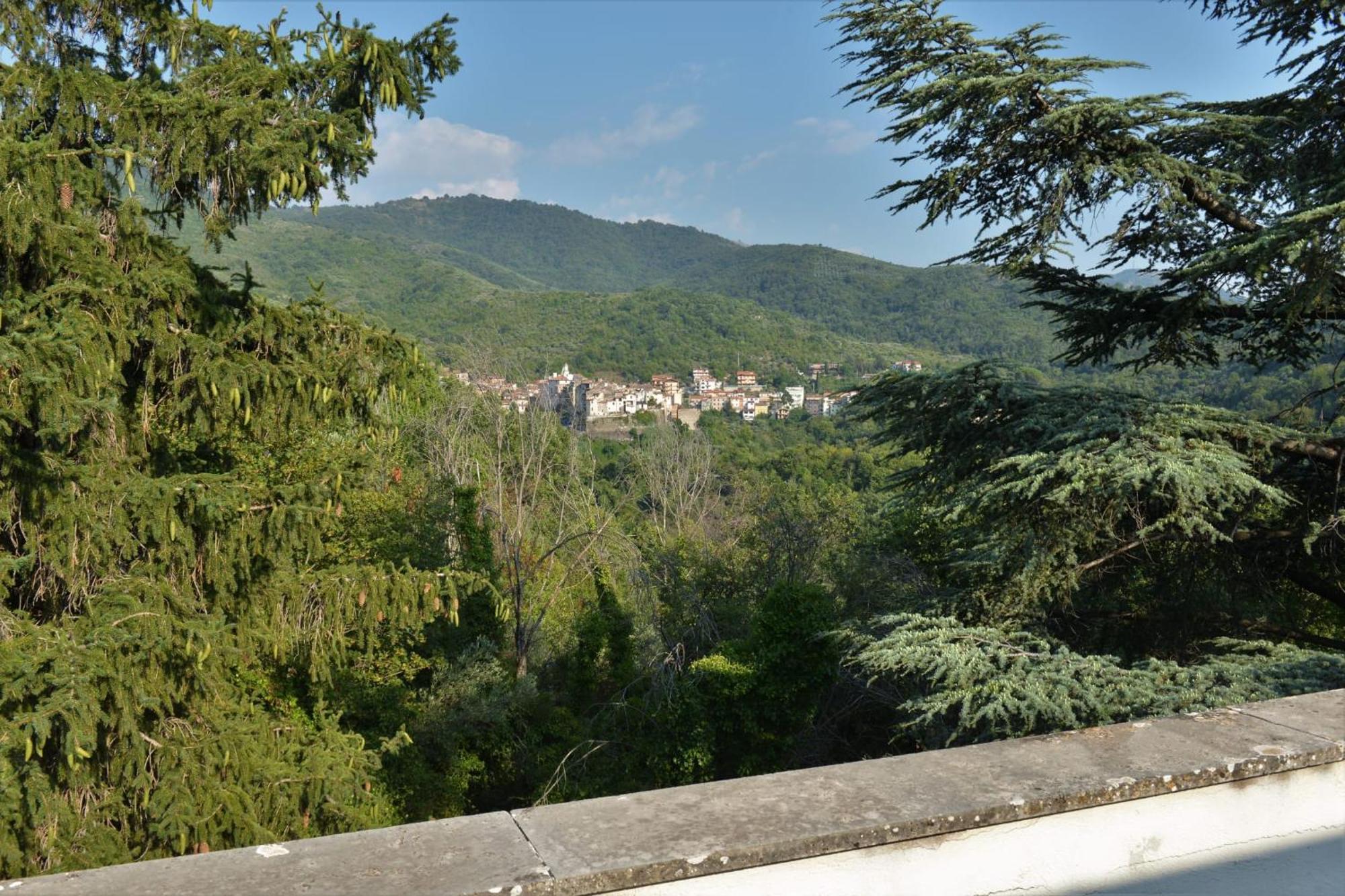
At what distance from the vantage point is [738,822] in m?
1.85

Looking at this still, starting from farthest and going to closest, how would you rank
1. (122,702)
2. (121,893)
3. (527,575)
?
(527,575), (122,702), (121,893)

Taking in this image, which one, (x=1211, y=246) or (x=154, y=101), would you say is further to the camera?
(x=1211, y=246)

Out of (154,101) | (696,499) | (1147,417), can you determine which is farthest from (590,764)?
(696,499)

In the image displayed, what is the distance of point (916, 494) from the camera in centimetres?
774

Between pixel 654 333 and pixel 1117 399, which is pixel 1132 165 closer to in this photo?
pixel 1117 399

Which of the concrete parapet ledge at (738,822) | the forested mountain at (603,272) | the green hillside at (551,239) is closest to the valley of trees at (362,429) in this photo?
the forested mountain at (603,272)

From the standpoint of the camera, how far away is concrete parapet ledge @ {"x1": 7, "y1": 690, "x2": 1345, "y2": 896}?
1651 millimetres

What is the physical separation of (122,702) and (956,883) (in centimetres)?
446

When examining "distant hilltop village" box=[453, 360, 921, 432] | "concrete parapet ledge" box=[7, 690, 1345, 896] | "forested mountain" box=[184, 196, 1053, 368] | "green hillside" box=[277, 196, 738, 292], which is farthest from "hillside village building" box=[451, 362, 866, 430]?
"green hillside" box=[277, 196, 738, 292]

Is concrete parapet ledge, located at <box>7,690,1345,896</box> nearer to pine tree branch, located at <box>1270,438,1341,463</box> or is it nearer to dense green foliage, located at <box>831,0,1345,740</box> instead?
dense green foliage, located at <box>831,0,1345,740</box>

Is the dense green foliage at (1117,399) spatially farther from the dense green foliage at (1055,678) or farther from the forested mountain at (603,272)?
the forested mountain at (603,272)

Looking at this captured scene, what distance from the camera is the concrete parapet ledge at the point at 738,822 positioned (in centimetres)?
165

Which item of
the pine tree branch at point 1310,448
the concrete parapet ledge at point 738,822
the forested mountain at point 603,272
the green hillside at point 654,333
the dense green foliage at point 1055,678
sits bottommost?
the dense green foliage at point 1055,678

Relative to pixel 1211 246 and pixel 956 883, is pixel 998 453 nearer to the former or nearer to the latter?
pixel 1211 246
